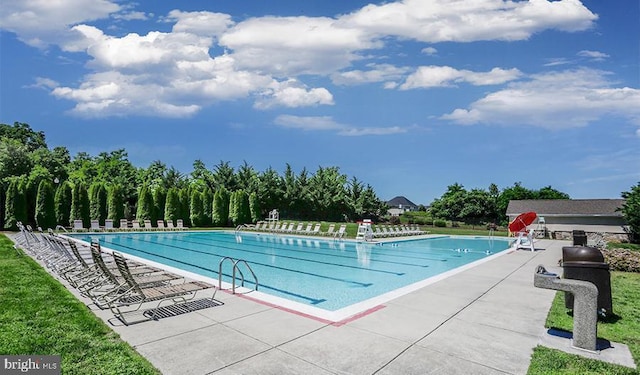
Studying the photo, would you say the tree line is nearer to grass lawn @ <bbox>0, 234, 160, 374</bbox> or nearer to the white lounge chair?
the white lounge chair

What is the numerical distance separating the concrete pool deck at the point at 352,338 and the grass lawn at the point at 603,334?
168mm

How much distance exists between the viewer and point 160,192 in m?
31.6

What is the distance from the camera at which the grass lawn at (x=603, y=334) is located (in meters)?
3.89

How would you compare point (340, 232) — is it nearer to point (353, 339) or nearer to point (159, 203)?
point (159, 203)

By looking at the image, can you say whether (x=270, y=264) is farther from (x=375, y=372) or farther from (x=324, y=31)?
(x=324, y=31)

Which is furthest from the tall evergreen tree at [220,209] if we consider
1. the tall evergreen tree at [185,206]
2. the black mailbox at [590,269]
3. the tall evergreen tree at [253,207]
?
Result: the black mailbox at [590,269]

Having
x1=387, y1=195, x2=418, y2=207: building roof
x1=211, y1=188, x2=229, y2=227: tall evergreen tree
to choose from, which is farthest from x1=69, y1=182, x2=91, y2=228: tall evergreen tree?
x1=387, y1=195, x2=418, y2=207: building roof

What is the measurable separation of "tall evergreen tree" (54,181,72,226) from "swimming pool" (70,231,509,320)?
153 inches

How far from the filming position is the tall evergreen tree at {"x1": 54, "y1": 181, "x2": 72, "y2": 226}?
2512 cm

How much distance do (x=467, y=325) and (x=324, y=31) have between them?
1657cm

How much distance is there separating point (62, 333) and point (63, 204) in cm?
2499

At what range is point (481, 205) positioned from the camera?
49.8 meters

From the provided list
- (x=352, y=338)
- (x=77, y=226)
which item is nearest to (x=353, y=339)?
(x=352, y=338)

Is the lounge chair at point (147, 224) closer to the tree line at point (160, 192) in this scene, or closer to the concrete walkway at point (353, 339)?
the tree line at point (160, 192)
